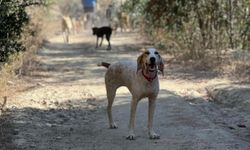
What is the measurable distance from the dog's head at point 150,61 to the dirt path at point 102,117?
100 cm

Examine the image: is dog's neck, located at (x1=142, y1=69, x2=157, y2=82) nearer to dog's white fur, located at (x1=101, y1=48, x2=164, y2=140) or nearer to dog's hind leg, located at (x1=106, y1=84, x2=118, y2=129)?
dog's white fur, located at (x1=101, y1=48, x2=164, y2=140)

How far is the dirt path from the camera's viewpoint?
26.2 feet

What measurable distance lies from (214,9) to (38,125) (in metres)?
11.3

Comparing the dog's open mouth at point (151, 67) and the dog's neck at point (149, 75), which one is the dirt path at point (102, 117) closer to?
the dog's neck at point (149, 75)

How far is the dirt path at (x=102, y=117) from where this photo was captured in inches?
315

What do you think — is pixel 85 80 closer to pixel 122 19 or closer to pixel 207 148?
pixel 207 148

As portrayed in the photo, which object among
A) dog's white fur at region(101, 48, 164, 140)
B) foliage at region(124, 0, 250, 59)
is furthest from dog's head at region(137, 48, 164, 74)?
foliage at region(124, 0, 250, 59)

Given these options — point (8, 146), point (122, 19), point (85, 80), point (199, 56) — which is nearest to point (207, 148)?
point (8, 146)

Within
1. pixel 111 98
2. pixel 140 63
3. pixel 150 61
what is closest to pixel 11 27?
pixel 111 98

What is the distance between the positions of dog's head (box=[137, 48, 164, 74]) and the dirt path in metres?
1.00

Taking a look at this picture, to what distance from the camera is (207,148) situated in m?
7.50

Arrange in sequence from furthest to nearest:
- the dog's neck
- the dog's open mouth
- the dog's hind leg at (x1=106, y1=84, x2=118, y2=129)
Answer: the dog's hind leg at (x1=106, y1=84, x2=118, y2=129) < the dog's neck < the dog's open mouth

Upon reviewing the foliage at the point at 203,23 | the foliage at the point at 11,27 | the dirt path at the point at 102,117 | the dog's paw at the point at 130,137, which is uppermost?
the foliage at the point at 11,27

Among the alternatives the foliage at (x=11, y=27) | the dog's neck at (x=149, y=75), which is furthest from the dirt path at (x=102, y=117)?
the foliage at (x=11, y=27)
